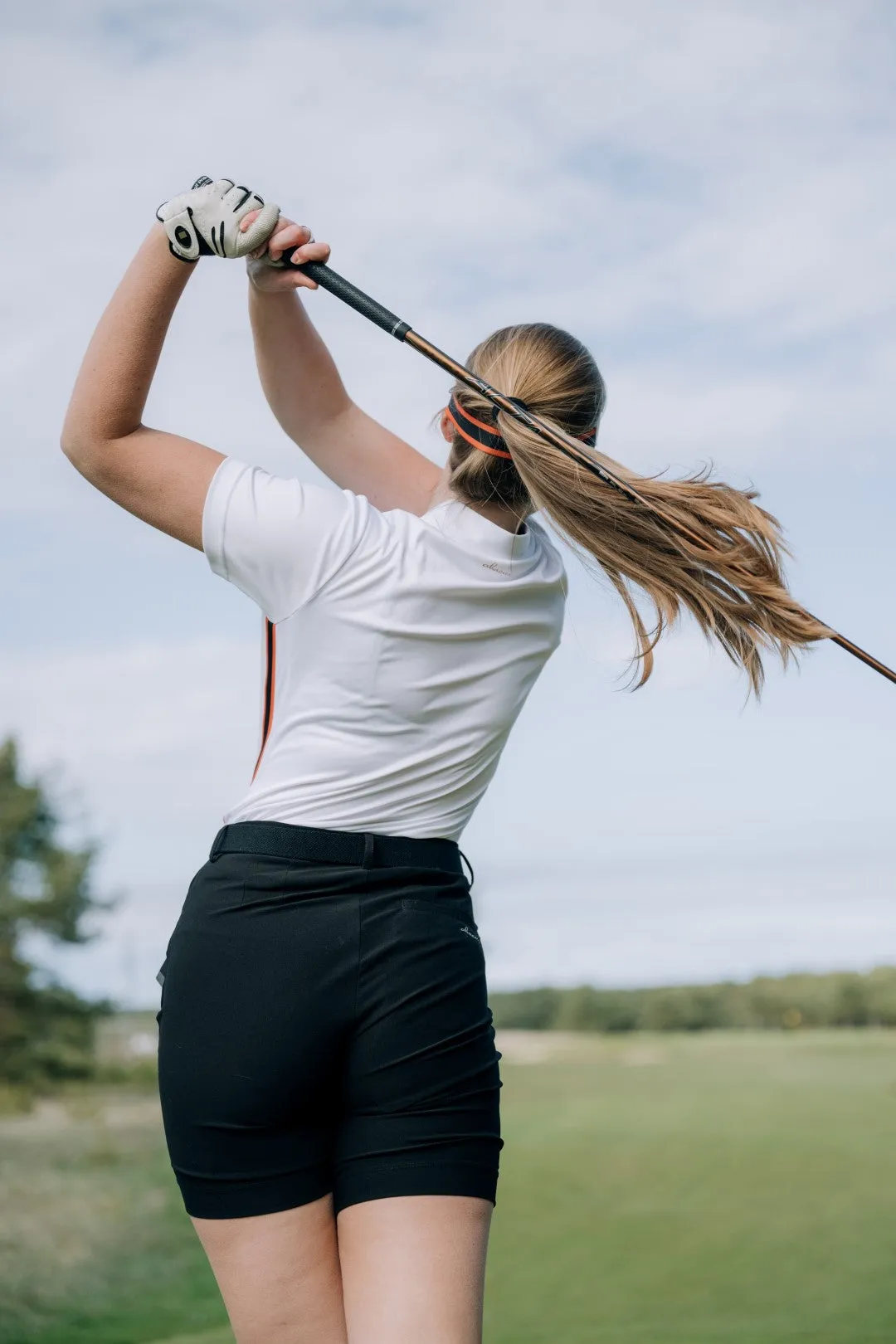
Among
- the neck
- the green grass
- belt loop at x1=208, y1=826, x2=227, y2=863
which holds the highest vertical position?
the neck

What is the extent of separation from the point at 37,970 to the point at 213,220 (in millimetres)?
6681

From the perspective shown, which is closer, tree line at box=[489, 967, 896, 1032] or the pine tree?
tree line at box=[489, 967, 896, 1032]

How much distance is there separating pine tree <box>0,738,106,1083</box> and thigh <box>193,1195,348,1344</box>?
250 inches

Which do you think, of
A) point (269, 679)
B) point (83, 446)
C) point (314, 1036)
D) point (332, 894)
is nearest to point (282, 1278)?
point (314, 1036)

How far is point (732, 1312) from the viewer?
15.4ft

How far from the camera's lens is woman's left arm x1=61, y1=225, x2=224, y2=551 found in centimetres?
132

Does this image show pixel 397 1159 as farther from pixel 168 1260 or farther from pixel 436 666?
pixel 168 1260

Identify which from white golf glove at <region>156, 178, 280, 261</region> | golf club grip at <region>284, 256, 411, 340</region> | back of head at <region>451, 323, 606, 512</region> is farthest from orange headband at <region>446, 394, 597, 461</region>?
white golf glove at <region>156, 178, 280, 261</region>

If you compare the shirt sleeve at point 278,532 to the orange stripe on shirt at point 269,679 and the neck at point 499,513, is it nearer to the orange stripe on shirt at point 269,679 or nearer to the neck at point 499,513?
the orange stripe on shirt at point 269,679

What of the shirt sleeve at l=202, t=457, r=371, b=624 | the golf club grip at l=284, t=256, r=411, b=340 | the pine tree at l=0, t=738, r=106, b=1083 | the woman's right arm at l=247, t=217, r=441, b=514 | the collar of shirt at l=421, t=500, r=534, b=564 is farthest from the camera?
the pine tree at l=0, t=738, r=106, b=1083

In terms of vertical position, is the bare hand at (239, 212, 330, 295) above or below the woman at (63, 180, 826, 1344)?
above

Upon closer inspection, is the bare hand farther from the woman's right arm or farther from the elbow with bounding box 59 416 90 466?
the elbow with bounding box 59 416 90 466

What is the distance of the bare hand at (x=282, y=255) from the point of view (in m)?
1.46

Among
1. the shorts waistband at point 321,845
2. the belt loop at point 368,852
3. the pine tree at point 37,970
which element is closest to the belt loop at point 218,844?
the shorts waistband at point 321,845
